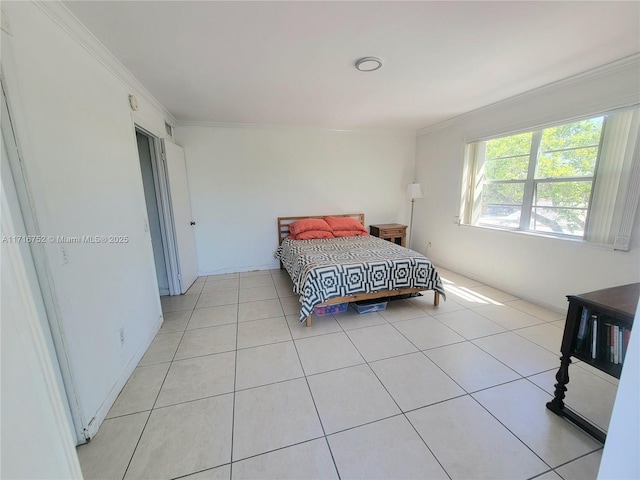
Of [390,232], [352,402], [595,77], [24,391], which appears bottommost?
[352,402]

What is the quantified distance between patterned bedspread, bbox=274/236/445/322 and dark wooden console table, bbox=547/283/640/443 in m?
1.37

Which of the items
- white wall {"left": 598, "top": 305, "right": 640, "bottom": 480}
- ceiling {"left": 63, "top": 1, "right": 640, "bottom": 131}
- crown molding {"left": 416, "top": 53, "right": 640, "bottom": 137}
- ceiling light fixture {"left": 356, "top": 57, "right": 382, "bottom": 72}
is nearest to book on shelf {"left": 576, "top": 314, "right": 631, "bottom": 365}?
white wall {"left": 598, "top": 305, "right": 640, "bottom": 480}

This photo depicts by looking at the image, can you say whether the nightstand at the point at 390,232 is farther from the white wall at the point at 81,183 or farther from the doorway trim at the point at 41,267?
the doorway trim at the point at 41,267

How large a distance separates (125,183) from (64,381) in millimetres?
1441

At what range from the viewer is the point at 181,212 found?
3.41 metres

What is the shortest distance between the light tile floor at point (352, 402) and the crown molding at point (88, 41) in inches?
90.2

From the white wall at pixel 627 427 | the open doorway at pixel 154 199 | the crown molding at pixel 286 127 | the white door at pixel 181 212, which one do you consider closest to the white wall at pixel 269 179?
the crown molding at pixel 286 127

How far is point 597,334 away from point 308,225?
321cm

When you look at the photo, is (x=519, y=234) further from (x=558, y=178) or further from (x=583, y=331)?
(x=583, y=331)

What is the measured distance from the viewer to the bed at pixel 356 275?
2535 millimetres

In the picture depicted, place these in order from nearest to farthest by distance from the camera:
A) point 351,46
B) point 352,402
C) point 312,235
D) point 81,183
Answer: point 81,183 < point 352,402 < point 351,46 < point 312,235

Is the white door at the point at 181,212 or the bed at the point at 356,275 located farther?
the white door at the point at 181,212

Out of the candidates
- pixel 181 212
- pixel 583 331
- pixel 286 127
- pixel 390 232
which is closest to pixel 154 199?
pixel 181 212

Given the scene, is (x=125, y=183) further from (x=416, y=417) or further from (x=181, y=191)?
(x=416, y=417)
